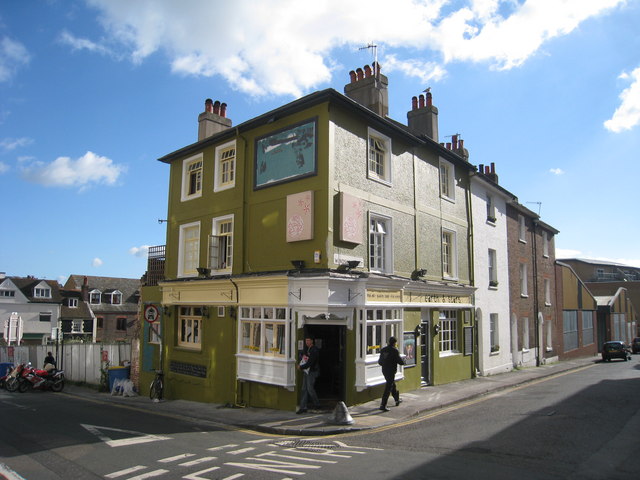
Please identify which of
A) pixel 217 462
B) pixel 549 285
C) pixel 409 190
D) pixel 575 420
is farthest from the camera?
pixel 549 285

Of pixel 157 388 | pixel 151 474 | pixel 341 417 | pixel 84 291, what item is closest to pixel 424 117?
pixel 341 417

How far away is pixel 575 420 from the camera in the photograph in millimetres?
10188

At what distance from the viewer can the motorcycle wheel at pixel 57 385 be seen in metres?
19.9

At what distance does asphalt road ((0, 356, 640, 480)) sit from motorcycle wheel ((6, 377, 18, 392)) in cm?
859

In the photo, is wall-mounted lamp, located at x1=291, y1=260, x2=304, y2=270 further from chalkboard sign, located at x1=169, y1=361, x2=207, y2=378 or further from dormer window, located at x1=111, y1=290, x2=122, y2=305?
dormer window, located at x1=111, y1=290, x2=122, y2=305

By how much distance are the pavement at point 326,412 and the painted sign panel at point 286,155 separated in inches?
250

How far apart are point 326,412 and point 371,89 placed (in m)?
10.1

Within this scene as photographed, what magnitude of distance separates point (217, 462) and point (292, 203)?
708 cm

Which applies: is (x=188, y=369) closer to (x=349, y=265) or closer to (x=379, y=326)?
(x=379, y=326)

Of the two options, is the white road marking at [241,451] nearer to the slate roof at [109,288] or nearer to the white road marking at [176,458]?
the white road marking at [176,458]

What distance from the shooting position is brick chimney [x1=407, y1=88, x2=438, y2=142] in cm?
1847

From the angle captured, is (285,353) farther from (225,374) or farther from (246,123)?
(246,123)

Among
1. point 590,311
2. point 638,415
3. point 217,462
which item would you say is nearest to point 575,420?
point 638,415

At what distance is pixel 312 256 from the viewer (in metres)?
12.2
